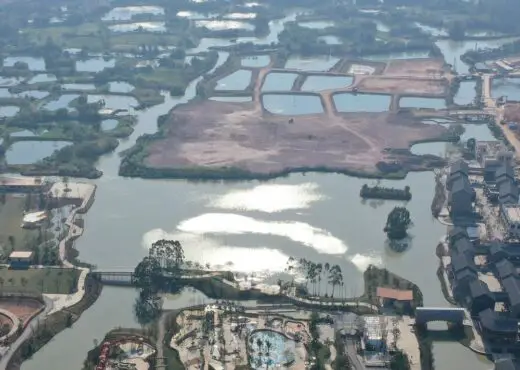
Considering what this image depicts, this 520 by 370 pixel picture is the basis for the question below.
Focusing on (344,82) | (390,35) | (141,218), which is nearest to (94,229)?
(141,218)

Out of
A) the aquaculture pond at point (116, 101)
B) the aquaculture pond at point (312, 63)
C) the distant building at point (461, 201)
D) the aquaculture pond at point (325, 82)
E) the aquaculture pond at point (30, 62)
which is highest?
the aquaculture pond at point (30, 62)

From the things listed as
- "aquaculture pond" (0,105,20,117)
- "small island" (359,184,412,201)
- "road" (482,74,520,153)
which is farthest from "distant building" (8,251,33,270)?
"road" (482,74,520,153)

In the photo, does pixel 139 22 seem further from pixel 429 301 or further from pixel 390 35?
pixel 429 301

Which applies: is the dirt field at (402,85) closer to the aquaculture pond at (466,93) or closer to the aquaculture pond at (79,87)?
the aquaculture pond at (466,93)

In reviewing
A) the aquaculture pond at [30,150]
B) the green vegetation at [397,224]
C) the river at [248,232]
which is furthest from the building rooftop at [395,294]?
the aquaculture pond at [30,150]

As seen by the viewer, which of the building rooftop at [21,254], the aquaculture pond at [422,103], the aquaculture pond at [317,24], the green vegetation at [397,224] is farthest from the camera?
the aquaculture pond at [317,24]

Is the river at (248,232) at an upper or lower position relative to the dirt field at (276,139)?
lower

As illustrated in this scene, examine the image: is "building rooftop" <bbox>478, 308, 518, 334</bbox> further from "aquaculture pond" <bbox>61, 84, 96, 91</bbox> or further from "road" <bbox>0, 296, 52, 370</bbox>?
"aquaculture pond" <bbox>61, 84, 96, 91</bbox>
